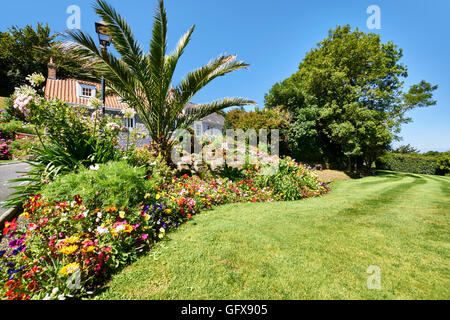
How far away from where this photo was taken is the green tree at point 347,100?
13.2 metres

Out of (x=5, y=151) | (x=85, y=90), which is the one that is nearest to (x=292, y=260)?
(x=5, y=151)

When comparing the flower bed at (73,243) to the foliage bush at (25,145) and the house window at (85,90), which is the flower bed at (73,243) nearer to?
the foliage bush at (25,145)

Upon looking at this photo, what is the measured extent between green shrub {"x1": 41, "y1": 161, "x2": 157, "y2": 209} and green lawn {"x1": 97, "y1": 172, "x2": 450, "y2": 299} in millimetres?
930

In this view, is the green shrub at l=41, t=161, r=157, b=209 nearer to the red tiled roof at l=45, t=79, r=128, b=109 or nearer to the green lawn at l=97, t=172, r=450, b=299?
the green lawn at l=97, t=172, r=450, b=299

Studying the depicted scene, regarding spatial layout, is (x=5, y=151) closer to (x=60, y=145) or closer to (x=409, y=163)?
(x=60, y=145)

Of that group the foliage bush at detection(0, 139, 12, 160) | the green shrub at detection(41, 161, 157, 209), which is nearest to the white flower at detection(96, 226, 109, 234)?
the green shrub at detection(41, 161, 157, 209)

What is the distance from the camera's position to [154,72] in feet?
17.3

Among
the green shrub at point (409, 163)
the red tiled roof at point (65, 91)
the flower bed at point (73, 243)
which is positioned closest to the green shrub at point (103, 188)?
the flower bed at point (73, 243)

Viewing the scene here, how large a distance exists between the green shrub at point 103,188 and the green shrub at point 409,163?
25.9 metres

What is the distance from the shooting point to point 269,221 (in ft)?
12.1

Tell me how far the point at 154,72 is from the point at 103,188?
391cm

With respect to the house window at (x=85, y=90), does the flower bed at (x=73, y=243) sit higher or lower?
lower
